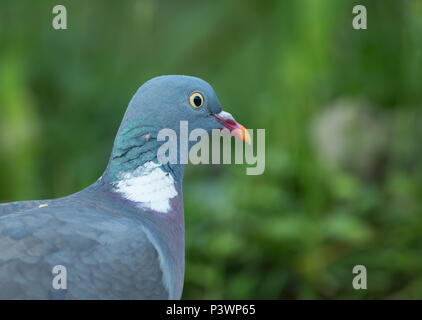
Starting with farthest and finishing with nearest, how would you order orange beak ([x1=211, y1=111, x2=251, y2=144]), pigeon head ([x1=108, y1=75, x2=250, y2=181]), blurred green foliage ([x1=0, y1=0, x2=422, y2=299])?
1. blurred green foliage ([x1=0, y1=0, x2=422, y2=299])
2. orange beak ([x1=211, y1=111, x2=251, y2=144])
3. pigeon head ([x1=108, y1=75, x2=250, y2=181])

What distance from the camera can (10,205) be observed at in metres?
1.70

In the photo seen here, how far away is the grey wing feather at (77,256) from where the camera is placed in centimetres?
143

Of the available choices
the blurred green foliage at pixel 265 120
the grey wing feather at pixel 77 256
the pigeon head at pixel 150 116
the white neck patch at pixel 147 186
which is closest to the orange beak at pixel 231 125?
the pigeon head at pixel 150 116

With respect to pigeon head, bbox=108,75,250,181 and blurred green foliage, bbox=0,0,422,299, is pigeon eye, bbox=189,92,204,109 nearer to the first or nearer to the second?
pigeon head, bbox=108,75,250,181

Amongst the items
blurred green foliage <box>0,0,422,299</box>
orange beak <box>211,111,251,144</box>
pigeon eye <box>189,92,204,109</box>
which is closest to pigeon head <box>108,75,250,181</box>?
pigeon eye <box>189,92,204,109</box>

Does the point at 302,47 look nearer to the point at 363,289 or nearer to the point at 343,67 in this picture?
the point at 343,67

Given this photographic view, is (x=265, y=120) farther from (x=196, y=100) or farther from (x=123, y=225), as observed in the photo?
(x=123, y=225)

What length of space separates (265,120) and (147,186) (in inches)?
70.8

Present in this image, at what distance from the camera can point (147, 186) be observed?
1.65 meters

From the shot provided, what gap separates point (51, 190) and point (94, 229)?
2174 millimetres

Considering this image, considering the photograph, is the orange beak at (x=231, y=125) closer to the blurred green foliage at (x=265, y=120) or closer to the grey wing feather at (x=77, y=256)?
the grey wing feather at (x=77, y=256)

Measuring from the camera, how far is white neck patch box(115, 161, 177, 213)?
1.65m

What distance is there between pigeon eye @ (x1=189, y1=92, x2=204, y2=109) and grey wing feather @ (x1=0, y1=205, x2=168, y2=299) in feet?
1.23

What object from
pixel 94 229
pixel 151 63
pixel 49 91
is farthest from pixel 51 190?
pixel 94 229
